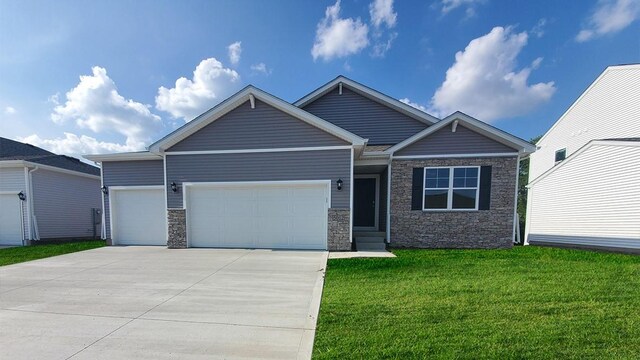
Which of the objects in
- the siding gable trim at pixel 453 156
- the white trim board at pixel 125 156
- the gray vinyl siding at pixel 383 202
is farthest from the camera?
the gray vinyl siding at pixel 383 202

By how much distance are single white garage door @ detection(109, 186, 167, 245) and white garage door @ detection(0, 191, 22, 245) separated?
544cm

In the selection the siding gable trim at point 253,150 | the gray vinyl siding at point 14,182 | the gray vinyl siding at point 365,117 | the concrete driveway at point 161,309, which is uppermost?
the gray vinyl siding at point 365,117

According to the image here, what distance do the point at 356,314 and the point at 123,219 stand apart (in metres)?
9.72

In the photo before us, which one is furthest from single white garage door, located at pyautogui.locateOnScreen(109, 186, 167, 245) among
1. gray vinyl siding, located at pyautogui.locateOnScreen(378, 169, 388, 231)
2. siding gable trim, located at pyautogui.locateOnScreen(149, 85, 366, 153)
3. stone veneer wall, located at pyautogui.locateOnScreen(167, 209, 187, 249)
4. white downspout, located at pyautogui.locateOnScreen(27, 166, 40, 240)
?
gray vinyl siding, located at pyautogui.locateOnScreen(378, 169, 388, 231)

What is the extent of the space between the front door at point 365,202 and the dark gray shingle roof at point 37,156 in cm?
1433

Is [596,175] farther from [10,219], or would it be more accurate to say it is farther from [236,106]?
[10,219]

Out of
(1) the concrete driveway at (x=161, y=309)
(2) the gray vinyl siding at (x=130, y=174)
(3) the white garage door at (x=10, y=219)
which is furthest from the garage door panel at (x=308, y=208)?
(3) the white garage door at (x=10, y=219)

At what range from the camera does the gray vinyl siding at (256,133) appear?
7.54 m

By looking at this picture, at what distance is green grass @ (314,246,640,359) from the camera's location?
8.14ft

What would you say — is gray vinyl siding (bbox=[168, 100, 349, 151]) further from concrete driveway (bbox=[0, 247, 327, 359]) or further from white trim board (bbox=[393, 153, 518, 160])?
concrete driveway (bbox=[0, 247, 327, 359])

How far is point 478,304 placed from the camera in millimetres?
3504

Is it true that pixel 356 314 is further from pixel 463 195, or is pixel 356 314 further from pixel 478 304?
pixel 463 195

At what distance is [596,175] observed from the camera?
883 cm

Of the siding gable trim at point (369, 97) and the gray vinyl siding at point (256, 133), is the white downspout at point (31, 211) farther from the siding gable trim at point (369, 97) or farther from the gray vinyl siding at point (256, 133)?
the siding gable trim at point (369, 97)
